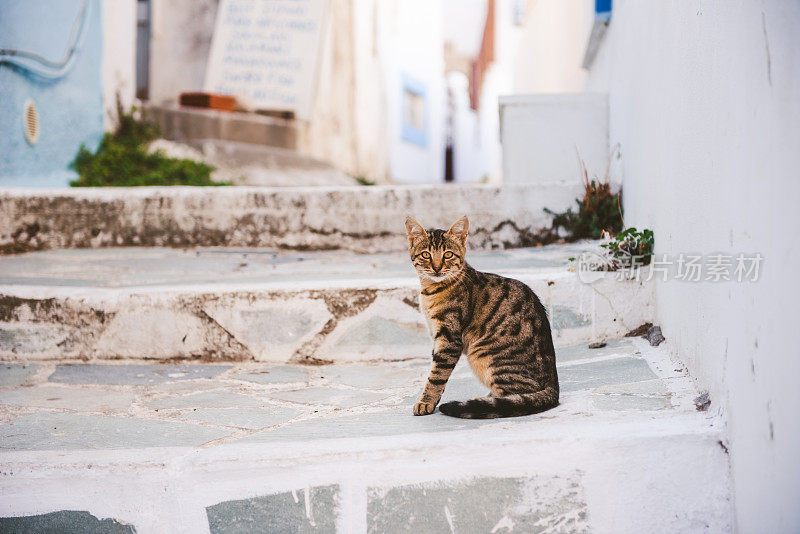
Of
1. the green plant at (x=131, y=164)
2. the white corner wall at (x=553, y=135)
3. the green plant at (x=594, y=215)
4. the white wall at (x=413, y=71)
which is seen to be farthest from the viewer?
the white wall at (x=413, y=71)

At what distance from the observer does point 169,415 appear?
2.31m

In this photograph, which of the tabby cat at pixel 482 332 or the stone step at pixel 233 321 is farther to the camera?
the stone step at pixel 233 321

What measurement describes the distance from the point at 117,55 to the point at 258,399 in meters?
Result: 5.44

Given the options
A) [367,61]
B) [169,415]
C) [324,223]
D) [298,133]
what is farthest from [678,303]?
[367,61]

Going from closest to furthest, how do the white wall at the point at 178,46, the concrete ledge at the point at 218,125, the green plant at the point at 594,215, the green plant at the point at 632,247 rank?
the green plant at the point at 632,247
the green plant at the point at 594,215
the concrete ledge at the point at 218,125
the white wall at the point at 178,46

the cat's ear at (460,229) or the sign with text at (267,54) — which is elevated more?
the sign with text at (267,54)

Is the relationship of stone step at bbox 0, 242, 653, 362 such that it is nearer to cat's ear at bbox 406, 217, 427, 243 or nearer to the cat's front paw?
cat's ear at bbox 406, 217, 427, 243

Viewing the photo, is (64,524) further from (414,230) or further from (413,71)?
(413,71)

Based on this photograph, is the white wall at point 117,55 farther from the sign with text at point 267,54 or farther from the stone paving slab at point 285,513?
the stone paving slab at point 285,513

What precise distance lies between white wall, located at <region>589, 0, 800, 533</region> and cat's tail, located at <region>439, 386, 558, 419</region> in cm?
50

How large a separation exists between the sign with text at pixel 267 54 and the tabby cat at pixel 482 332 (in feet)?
22.5

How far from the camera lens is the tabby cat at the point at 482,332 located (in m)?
2.12

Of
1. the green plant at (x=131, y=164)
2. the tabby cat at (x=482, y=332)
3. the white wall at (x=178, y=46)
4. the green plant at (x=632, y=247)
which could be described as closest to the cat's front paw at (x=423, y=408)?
the tabby cat at (x=482, y=332)

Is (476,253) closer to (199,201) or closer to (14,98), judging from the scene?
(199,201)
